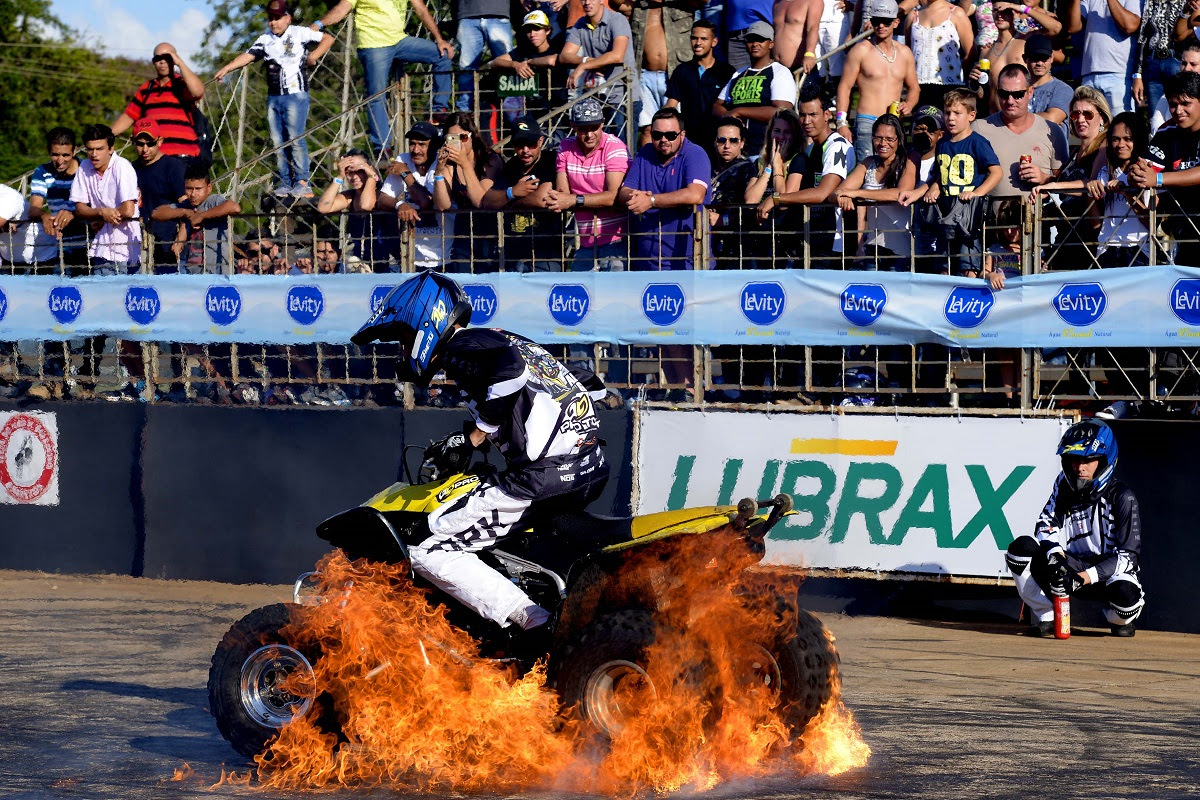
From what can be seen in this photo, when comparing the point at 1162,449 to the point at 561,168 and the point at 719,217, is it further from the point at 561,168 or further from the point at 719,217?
the point at 561,168

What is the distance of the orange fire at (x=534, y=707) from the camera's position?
19.3 feet

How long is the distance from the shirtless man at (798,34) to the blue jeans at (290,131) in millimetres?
5134

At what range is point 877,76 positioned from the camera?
12.5m

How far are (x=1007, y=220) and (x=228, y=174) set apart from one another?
8879 mm

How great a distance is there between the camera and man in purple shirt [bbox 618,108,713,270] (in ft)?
36.5

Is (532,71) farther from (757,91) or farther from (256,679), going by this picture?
(256,679)

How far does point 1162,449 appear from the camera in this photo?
9.78 meters

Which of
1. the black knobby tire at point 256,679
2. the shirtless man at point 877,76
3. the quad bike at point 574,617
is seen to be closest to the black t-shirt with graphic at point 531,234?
the shirtless man at point 877,76

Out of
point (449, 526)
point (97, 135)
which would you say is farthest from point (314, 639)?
point (97, 135)

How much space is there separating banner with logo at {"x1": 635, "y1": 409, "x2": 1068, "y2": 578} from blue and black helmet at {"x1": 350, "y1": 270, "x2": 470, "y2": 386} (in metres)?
4.11

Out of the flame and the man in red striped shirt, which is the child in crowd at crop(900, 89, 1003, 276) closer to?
the flame

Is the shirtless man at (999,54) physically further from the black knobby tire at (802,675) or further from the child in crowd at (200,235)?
the black knobby tire at (802,675)

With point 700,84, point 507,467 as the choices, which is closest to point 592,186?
point 700,84

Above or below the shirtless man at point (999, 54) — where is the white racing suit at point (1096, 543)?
below
